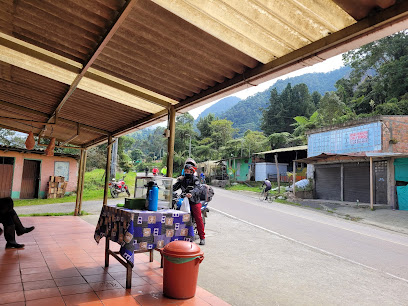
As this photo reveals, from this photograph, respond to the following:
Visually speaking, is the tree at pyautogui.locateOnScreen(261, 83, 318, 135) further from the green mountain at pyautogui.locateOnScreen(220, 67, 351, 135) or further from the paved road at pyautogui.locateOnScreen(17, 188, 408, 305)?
the paved road at pyautogui.locateOnScreen(17, 188, 408, 305)

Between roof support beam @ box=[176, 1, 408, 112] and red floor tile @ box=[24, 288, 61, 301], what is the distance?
11.3 feet

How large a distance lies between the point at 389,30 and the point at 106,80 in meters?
4.19

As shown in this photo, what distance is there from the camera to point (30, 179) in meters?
16.3

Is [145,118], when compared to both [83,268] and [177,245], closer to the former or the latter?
[83,268]

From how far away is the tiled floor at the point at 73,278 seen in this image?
11.0 ft

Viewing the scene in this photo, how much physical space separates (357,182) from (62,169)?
55.3 ft

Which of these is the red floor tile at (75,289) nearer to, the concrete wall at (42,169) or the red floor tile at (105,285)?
the red floor tile at (105,285)

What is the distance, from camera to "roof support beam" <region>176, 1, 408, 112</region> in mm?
2404

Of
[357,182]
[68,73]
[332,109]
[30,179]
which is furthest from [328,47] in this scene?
[332,109]

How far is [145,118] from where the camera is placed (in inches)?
284

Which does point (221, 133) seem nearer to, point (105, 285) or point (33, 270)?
point (33, 270)

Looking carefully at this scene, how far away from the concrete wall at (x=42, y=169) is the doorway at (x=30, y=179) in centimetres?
31

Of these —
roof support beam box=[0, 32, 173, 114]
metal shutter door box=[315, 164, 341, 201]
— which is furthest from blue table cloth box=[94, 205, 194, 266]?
metal shutter door box=[315, 164, 341, 201]

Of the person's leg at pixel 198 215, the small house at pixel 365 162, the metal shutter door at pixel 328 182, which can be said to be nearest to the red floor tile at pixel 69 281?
the person's leg at pixel 198 215
